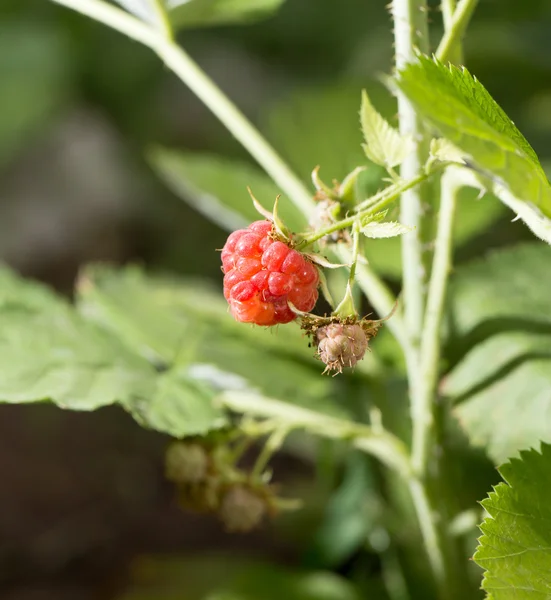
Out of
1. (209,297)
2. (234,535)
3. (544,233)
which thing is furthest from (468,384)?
(234,535)

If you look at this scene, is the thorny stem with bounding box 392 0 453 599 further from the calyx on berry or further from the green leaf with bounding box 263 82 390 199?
the green leaf with bounding box 263 82 390 199

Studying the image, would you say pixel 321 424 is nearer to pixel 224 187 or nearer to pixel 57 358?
pixel 57 358

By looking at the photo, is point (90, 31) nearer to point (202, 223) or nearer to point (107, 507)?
point (202, 223)

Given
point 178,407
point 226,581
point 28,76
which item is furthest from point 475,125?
point 28,76

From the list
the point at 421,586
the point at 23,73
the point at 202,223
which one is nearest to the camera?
the point at 421,586

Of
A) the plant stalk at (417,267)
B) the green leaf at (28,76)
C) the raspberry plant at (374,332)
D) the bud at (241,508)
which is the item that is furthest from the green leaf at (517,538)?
the green leaf at (28,76)

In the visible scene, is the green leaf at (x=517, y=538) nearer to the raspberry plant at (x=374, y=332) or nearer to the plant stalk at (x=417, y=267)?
the raspberry plant at (x=374, y=332)

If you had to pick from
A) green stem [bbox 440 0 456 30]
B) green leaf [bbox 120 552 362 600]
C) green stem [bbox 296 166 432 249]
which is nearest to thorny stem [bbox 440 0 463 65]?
green stem [bbox 440 0 456 30]
